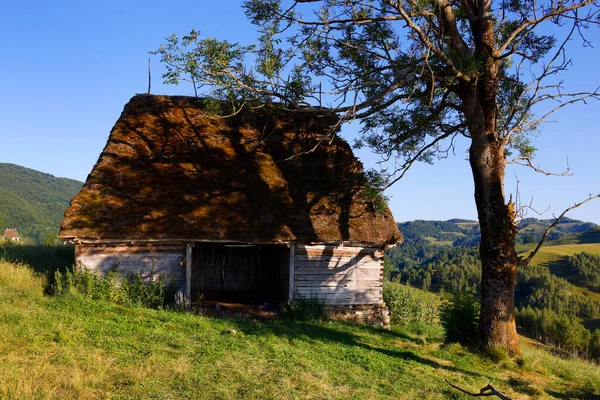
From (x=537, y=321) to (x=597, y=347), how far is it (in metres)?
11.8

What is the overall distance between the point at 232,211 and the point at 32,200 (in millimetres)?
133684

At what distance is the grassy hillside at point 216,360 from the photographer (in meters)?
6.55

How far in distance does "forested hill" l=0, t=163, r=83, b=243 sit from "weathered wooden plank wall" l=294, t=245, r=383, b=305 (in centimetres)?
7470

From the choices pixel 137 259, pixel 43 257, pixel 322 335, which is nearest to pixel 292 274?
pixel 322 335

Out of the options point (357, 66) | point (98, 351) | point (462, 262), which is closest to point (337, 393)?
point (98, 351)

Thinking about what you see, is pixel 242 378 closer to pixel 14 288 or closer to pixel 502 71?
pixel 14 288

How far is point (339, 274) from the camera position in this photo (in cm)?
1359

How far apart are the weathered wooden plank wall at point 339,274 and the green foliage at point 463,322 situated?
3228 millimetres

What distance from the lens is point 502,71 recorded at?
11.8 metres

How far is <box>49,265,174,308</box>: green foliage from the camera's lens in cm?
1095

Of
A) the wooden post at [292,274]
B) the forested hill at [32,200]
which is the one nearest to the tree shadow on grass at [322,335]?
the wooden post at [292,274]

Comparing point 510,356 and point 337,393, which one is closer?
point 337,393

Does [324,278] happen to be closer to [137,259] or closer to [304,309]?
[304,309]

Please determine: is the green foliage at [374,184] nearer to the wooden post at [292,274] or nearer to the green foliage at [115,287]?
the wooden post at [292,274]
